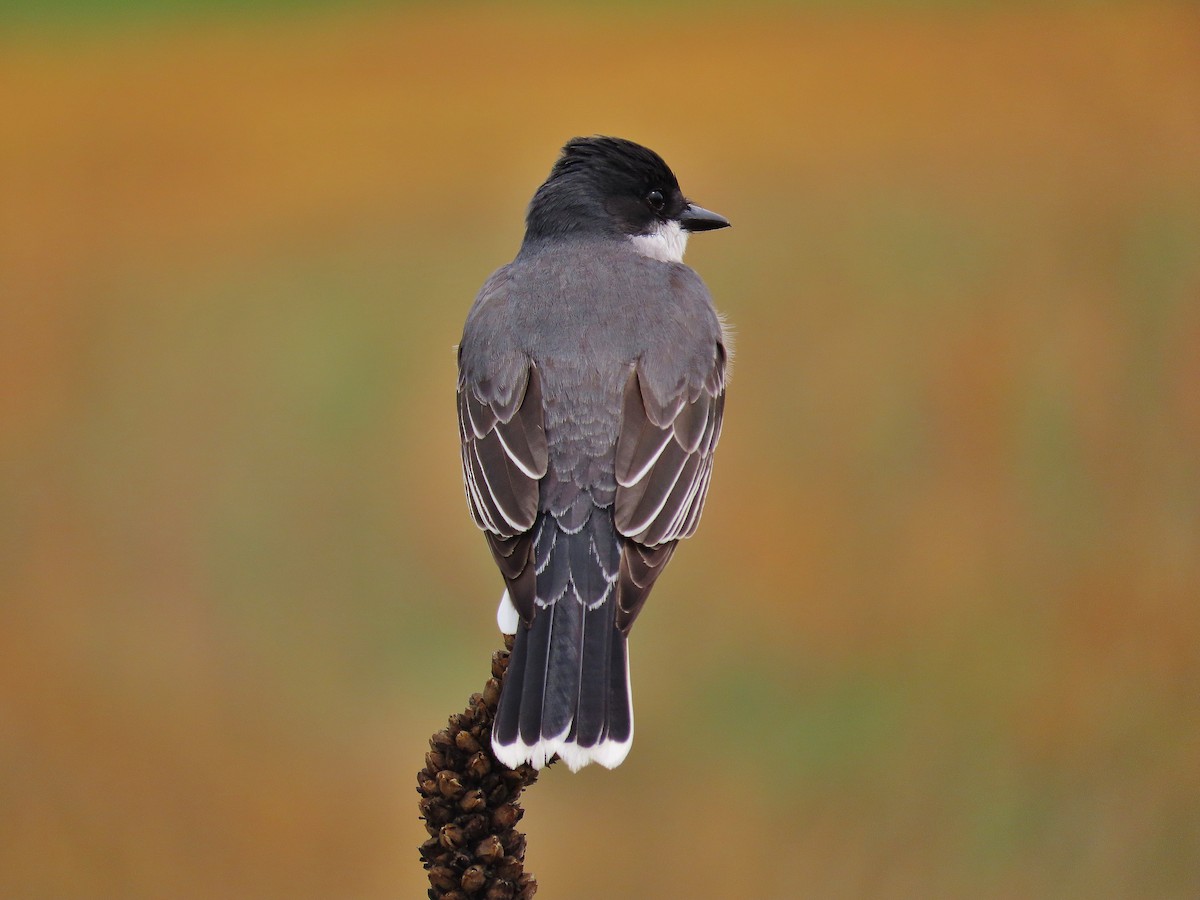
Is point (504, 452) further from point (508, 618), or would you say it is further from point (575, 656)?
point (575, 656)

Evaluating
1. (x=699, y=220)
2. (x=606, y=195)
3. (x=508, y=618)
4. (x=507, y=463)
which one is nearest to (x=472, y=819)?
(x=508, y=618)

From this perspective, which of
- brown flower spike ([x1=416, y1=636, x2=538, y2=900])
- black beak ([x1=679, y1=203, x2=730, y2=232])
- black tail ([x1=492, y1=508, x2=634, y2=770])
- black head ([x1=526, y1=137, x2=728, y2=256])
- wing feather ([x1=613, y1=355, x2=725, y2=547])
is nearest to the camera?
brown flower spike ([x1=416, y1=636, x2=538, y2=900])

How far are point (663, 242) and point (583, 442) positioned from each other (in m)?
1.38

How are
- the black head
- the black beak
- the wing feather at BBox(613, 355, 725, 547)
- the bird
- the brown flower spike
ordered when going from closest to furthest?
the brown flower spike, the bird, the wing feather at BBox(613, 355, 725, 547), the black head, the black beak

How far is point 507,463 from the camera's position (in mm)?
4133

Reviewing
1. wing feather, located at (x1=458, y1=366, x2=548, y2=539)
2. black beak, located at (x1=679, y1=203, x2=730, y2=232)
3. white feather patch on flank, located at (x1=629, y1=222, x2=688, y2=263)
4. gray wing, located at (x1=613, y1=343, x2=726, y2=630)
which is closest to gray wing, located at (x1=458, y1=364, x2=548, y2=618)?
wing feather, located at (x1=458, y1=366, x2=548, y2=539)

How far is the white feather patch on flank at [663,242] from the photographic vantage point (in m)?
5.12

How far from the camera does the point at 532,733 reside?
3.07m

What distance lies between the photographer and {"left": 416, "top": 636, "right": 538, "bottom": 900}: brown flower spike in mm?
2668

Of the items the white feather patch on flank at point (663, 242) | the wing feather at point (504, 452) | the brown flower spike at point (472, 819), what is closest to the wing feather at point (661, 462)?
the wing feather at point (504, 452)

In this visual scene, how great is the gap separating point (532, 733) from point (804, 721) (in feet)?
8.74

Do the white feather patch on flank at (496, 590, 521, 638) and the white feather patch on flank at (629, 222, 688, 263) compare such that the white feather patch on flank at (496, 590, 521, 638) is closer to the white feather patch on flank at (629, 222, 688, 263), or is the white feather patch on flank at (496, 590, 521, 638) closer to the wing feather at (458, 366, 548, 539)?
the wing feather at (458, 366, 548, 539)

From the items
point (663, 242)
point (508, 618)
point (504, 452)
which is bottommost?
point (508, 618)

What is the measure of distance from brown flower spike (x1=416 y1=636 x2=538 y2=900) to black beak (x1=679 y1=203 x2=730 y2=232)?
111 inches
